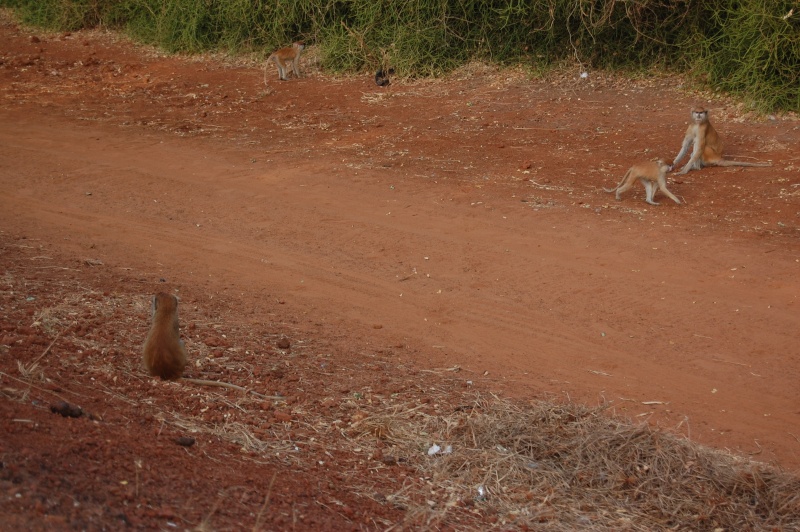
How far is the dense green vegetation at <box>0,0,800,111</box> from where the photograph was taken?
1263 centimetres

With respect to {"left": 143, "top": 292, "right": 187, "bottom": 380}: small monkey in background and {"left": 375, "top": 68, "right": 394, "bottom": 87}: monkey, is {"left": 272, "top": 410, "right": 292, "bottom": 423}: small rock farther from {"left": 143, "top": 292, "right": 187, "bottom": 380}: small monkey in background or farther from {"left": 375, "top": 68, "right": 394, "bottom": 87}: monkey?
{"left": 375, "top": 68, "right": 394, "bottom": 87}: monkey

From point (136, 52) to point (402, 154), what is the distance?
9792mm

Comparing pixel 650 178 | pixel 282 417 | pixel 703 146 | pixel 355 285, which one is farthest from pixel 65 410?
pixel 703 146

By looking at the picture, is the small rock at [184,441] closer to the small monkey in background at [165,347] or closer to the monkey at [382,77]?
the small monkey in background at [165,347]

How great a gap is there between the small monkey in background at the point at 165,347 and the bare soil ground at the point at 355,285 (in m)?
0.11

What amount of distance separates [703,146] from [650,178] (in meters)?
1.61

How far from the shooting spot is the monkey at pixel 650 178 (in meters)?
9.78

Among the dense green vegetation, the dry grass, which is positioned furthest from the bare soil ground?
the dense green vegetation

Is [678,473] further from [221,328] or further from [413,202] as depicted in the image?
[413,202]

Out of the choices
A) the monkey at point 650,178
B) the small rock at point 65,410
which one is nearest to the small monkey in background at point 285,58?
the monkey at point 650,178

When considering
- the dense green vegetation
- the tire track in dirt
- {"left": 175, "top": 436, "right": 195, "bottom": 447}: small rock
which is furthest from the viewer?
the dense green vegetation

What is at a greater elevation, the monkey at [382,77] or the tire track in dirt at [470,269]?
the monkey at [382,77]

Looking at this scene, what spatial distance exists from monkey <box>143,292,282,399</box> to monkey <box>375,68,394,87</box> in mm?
10384

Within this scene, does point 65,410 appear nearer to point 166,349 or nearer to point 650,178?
point 166,349
